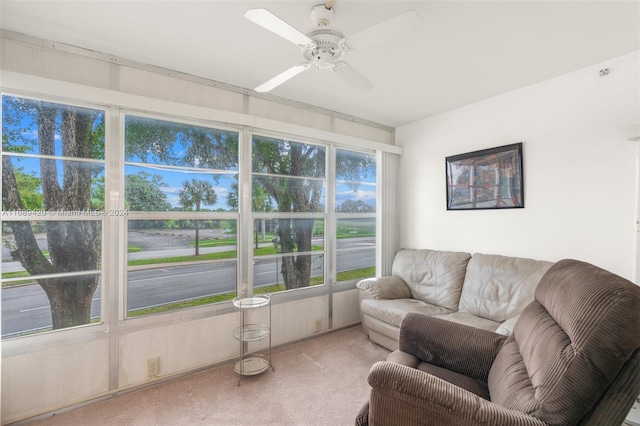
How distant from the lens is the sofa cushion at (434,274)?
116 inches

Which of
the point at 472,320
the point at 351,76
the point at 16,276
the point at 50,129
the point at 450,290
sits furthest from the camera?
the point at 450,290

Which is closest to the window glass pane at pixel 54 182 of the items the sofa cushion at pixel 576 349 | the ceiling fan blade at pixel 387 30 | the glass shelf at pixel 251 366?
the glass shelf at pixel 251 366

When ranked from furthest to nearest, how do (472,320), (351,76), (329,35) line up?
(472,320) → (351,76) → (329,35)

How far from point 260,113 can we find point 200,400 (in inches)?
100

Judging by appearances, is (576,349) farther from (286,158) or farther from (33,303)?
(33,303)

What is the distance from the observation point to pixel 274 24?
4.50 ft

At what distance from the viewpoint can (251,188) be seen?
2873 millimetres

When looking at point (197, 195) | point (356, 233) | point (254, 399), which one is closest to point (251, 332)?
point (254, 399)

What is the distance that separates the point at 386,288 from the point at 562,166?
196 centimetres

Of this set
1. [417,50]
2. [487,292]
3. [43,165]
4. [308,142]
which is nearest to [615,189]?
[487,292]

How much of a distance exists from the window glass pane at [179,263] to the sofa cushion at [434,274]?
1961 millimetres

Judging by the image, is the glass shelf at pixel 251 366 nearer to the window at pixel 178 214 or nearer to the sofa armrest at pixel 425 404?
the window at pixel 178 214

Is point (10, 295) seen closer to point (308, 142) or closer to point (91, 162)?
point (91, 162)

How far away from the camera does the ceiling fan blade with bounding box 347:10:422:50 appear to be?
131 centimetres
